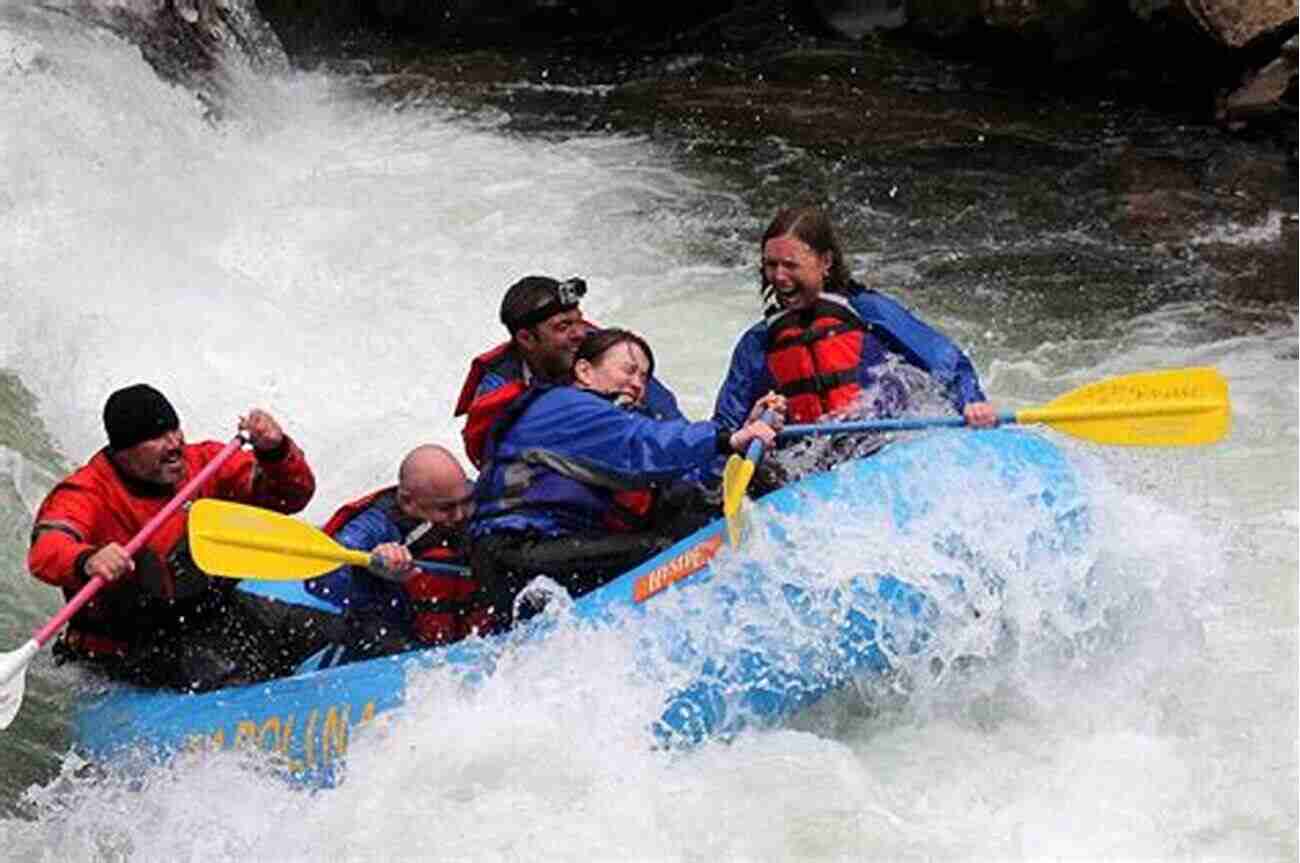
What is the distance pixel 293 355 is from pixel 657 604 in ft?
12.1

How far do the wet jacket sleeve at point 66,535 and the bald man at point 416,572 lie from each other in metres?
0.58

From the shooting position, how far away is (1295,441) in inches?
266

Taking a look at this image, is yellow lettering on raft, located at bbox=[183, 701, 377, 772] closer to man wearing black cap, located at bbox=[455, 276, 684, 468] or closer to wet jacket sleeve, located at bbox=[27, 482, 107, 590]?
wet jacket sleeve, located at bbox=[27, 482, 107, 590]

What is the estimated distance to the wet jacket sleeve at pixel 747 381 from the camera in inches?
203

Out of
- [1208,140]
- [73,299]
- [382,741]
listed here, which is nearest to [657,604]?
[382,741]

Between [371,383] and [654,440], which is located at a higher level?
[654,440]

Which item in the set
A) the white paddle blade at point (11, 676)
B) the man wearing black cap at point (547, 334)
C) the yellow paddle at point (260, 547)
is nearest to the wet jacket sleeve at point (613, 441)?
the man wearing black cap at point (547, 334)

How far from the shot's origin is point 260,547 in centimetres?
479

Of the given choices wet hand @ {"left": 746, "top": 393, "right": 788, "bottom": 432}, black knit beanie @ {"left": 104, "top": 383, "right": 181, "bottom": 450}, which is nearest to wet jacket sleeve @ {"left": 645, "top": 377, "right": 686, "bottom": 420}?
wet hand @ {"left": 746, "top": 393, "right": 788, "bottom": 432}

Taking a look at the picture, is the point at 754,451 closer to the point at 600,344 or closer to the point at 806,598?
the point at 806,598

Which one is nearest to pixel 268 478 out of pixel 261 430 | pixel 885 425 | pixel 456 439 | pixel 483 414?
pixel 261 430

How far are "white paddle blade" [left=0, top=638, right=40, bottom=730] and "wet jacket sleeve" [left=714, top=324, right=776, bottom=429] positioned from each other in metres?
1.70

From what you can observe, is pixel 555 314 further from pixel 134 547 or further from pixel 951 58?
pixel 951 58

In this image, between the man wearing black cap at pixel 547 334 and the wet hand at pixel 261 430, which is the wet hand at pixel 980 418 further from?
the wet hand at pixel 261 430
